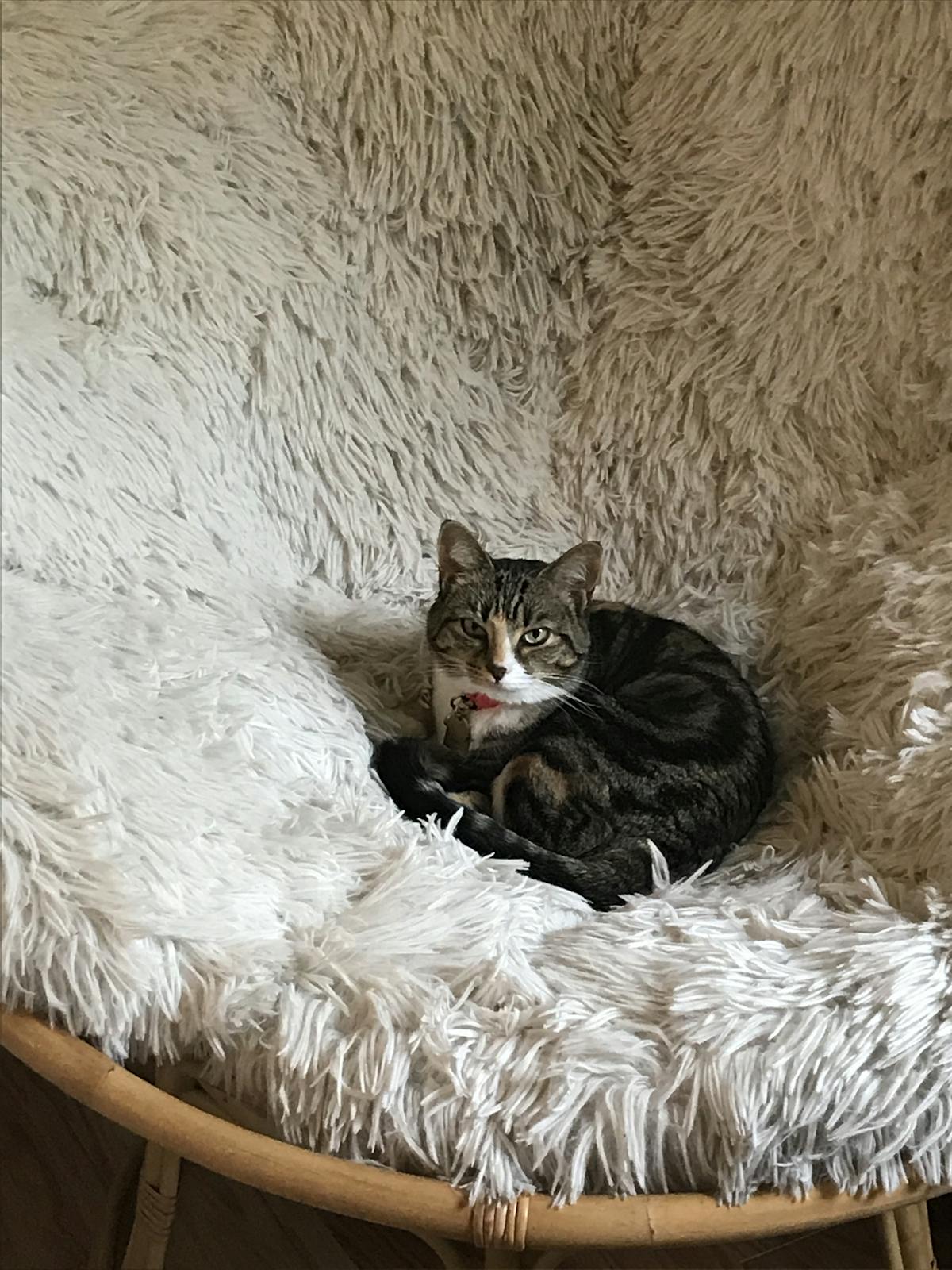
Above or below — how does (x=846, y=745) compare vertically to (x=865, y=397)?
below

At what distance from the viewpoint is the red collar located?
41.4 inches

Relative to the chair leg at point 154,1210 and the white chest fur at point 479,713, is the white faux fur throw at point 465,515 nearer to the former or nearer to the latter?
the white chest fur at point 479,713

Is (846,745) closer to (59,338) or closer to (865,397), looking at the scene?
(865,397)

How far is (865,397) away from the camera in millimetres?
1066

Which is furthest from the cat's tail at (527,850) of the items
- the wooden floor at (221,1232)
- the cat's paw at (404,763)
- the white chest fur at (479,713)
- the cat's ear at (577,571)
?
the wooden floor at (221,1232)

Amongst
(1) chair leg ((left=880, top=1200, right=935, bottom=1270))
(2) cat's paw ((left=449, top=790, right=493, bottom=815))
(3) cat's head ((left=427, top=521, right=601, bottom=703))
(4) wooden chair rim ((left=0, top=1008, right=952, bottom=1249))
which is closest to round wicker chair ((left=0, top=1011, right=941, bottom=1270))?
(4) wooden chair rim ((left=0, top=1008, right=952, bottom=1249))

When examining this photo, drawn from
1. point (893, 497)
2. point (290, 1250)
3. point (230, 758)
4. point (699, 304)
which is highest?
point (699, 304)

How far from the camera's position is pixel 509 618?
1048 millimetres

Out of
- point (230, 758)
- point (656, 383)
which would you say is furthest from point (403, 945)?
point (656, 383)

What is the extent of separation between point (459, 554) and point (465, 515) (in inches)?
5.3

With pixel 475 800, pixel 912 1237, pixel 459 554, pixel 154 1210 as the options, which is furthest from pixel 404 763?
pixel 912 1237

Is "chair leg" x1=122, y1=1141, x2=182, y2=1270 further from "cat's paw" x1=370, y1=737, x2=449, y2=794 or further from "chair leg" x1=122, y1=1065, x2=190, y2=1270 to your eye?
"cat's paw" x1=370, y1=737, x2=449, y2=794

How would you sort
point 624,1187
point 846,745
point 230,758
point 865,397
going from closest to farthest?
1. point 624,1187
2. point 230,758
3. point 846,745
4. point 865,397

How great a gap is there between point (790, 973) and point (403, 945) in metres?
0.25
